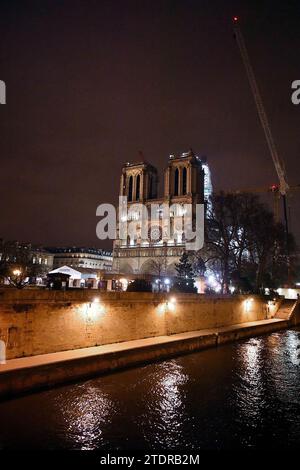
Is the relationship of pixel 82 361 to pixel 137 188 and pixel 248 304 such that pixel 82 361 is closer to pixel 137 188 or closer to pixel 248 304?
pixel 248 304

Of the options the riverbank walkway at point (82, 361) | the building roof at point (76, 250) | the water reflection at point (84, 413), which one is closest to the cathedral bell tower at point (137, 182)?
the building roof at point (76, 250)

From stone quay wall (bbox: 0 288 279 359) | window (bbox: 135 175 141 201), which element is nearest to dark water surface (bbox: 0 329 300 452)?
stone quay wall (bbox: 0 288 279 359)

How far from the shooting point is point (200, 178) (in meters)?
79.4

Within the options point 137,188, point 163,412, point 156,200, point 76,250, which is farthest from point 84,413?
point 76,250

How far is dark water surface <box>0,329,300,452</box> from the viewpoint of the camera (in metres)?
9.41

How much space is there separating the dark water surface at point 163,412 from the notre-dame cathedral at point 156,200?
54.8 m

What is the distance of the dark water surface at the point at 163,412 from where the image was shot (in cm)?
941

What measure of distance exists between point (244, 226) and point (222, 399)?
2617 centimetres

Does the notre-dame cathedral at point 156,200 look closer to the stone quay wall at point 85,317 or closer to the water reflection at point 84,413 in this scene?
the stone quay wall at point 85,317

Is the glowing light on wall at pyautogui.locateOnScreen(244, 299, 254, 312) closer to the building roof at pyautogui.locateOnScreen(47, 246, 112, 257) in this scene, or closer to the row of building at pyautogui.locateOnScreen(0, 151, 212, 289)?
the row of building at pyautogui.locateOnScreen(0, 151, 212, 289)

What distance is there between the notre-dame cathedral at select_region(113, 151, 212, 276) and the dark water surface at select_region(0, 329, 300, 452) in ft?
180

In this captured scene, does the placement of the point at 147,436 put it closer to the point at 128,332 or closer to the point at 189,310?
the point at 128,332

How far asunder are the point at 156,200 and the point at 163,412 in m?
70.8

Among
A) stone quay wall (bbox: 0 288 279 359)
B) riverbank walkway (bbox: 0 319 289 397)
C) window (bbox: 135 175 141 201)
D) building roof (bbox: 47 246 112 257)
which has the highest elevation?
window (bbox: 135 175 141 201)
